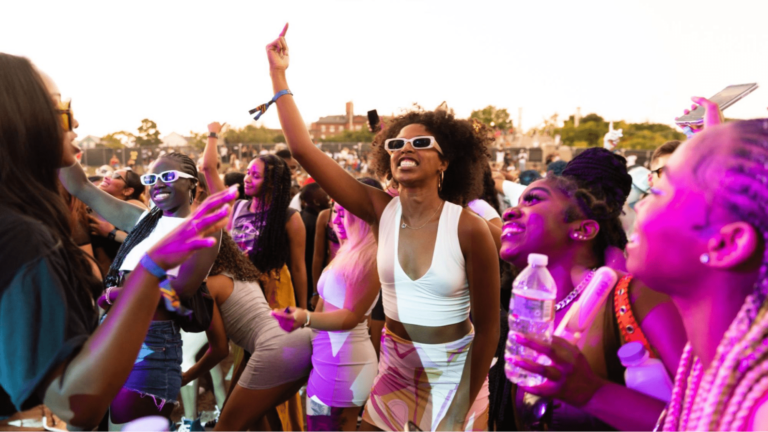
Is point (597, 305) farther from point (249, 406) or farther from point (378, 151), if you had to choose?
point (249, 406)

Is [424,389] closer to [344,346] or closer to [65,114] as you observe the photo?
[344,346]

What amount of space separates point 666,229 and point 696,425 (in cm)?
44

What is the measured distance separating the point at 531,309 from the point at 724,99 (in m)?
2.06

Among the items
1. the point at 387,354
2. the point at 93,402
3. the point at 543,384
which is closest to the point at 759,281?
the point at 543,384

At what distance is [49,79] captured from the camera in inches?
59.9

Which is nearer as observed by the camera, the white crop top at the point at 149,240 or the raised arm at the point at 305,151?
the raised arm at the point at 305,151

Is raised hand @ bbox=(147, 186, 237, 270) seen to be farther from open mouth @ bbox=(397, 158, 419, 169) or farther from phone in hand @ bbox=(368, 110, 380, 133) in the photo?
phone in hand @ bbox=(368, 110, 380, 133)

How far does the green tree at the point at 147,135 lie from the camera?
47.5 metres

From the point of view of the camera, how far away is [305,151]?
2490 millimetres

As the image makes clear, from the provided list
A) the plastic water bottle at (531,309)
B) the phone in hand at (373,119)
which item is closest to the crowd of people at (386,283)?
the plastic water bottle at (531,309)

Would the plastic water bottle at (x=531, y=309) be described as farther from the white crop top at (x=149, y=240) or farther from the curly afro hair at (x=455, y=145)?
the white crop top at (x=149, y=240)

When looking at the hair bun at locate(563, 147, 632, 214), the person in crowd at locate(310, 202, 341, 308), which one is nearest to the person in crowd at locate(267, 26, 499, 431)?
the hair bun at locate(563, 147, 632, 214)

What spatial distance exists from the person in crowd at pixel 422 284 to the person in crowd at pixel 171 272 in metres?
0.83

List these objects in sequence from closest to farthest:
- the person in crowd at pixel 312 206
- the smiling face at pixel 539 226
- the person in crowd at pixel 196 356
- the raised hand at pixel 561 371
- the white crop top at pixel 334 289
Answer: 1. the raised hand at pixel 561 371
2. the smiling face at pixel 539 226
3. the white crop top at pixel 334 289
4. the person in crowd at pixel 196 356
5. the person in crowd at pixel 312 206
